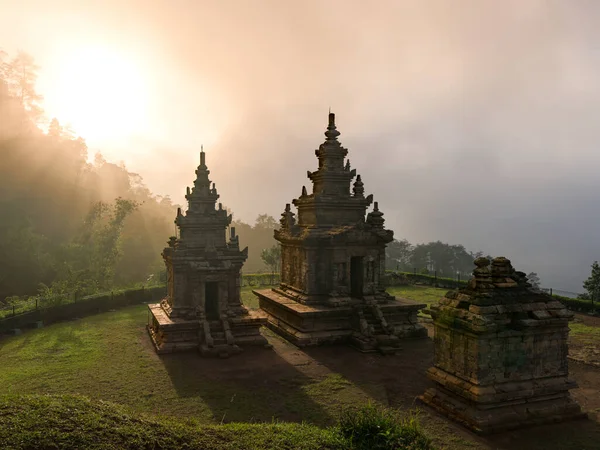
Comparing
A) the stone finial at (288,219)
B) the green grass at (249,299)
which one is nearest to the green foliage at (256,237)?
the green grass at (249,299)

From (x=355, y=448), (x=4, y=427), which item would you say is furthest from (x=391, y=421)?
(x=4, y=427)

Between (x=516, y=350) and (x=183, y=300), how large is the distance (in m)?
12.5

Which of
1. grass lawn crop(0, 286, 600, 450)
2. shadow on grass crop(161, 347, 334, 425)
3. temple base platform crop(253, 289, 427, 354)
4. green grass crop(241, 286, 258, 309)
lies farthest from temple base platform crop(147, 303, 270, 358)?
green grass crop(241, 286, 258, 309)

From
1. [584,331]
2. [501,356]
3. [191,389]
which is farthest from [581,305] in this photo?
[191,389]

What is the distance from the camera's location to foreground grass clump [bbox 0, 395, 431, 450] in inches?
290

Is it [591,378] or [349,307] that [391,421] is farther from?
[349,307]

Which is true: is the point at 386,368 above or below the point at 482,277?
below

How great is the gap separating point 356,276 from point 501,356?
1038cm

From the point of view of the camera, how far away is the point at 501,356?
1083cm

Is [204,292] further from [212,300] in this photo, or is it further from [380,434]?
[380,434]

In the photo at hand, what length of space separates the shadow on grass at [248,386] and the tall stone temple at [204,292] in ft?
2.48

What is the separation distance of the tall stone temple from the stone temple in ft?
7.78

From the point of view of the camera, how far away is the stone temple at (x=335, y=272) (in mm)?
18609

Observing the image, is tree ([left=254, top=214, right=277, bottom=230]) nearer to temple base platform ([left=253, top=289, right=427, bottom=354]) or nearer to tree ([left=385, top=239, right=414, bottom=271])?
tree ([left=385, top=239, right=414, bottom=271])
